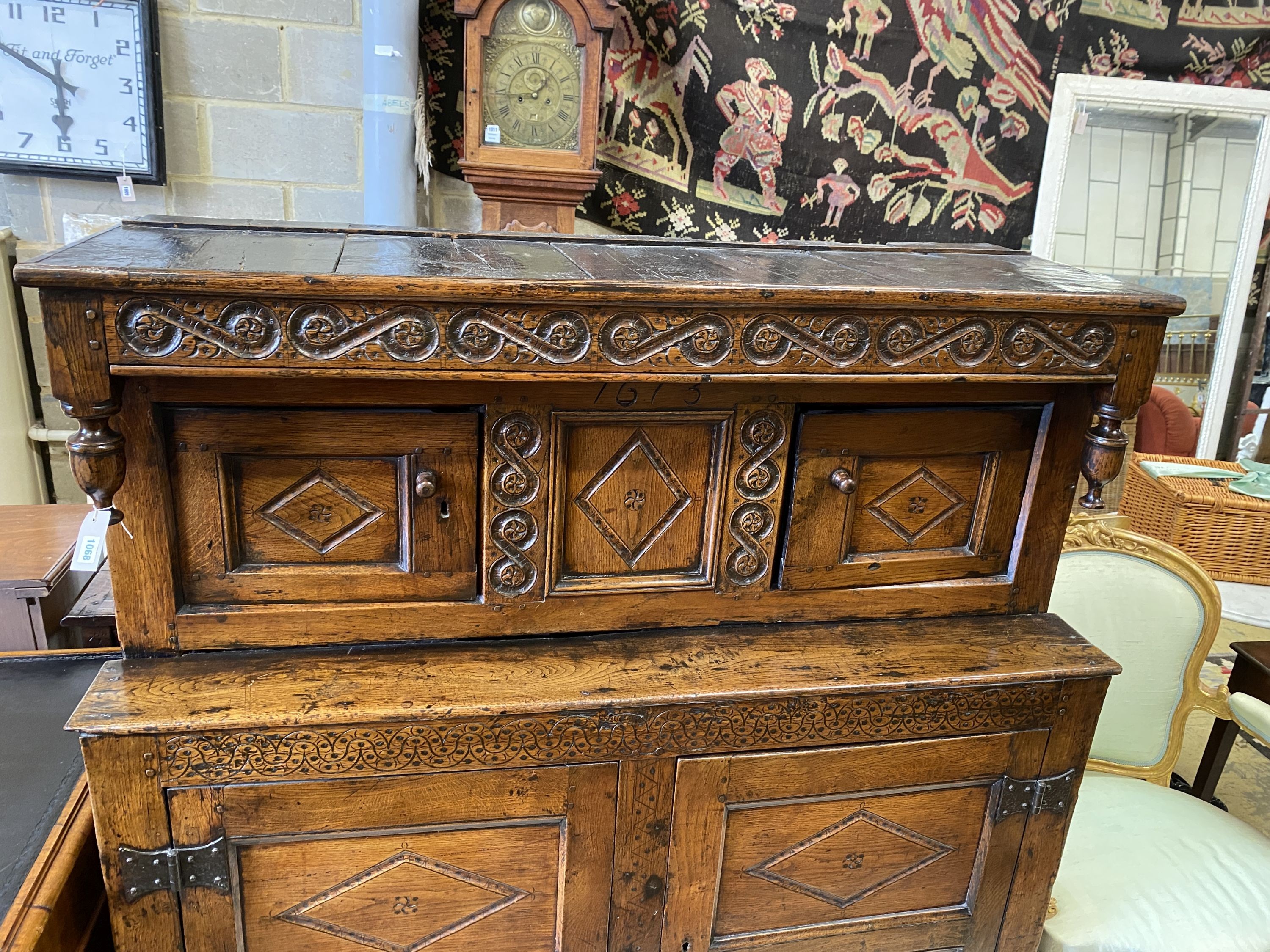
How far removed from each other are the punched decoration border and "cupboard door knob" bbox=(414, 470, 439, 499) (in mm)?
174

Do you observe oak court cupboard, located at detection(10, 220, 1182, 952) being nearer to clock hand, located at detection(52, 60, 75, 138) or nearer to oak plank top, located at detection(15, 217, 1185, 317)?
oak plank top, located at detection(15, 217, 1185, 317)

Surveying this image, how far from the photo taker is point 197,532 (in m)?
1.07

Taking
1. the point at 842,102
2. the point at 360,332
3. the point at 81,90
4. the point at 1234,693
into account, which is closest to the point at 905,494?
the point at 360,332

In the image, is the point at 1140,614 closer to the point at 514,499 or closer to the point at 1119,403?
the point at 1119,403

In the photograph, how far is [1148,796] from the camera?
1706 millimetres

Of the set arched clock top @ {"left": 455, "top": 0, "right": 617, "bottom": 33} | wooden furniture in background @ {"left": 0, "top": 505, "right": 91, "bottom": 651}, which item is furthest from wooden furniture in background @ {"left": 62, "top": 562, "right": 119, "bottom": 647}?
arched clock top @ {"left": 455, "top": 0, "right": 617, "bottom": 33}

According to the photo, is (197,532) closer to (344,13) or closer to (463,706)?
(463,706)

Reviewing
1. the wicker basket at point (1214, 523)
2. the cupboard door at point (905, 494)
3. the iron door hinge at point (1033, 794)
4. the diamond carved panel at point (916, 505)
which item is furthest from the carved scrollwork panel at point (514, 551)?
the wicker basket at point (1214, 523)

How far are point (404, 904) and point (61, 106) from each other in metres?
2.09

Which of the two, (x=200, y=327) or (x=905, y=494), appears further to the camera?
(x=905, y=494)

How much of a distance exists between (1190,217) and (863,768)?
3084 millimetres

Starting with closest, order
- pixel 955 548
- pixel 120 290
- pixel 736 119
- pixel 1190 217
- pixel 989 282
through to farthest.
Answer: pixel 120 290
pixel 989 282
pixel 955 548
pixel 736 119
pixel 1190 217

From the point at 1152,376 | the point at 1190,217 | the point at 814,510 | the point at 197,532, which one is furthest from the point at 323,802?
the point at 1190,217

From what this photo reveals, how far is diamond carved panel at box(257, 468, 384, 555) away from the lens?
1.09 metres
